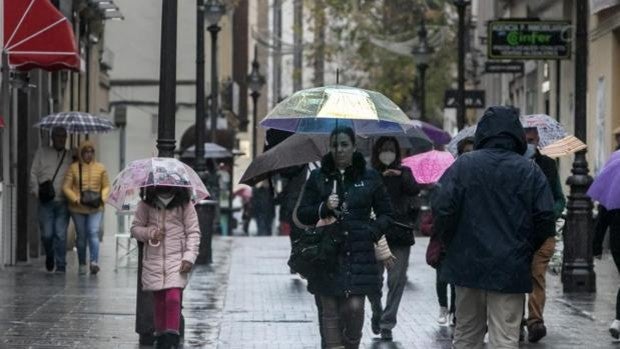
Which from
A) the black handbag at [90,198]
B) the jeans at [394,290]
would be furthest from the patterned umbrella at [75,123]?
the jeans at [394,290]

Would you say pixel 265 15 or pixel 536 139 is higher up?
pixel 265 15

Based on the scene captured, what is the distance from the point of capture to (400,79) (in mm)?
51969

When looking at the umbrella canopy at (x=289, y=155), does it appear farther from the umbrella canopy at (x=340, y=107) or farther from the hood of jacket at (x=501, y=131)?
the hood of jacket at (x=501, y=131)

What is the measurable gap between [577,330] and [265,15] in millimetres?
71882

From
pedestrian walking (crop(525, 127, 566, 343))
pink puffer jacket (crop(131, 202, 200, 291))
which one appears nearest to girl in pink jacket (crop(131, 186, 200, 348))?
pink puffer jacket (crop(131, 202, 200, 291))

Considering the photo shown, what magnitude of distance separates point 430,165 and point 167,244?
4.11m

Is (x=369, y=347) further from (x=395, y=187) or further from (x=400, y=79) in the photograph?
(x=400, y=79)

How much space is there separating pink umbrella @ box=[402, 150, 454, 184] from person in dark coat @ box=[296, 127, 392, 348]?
441cm

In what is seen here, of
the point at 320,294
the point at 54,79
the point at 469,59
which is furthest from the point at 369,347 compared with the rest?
the point at 469,59

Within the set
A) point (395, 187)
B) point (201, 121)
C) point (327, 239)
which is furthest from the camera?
point (201, 121)

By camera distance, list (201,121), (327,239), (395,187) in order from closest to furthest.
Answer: (327,239)
(395,187)
(201,121)

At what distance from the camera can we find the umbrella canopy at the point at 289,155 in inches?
566

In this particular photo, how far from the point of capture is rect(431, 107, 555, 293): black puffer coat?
975 centimetres

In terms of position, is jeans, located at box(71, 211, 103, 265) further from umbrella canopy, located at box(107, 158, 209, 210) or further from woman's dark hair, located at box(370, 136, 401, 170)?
umbrella canopy, located at box(107, 158, 209, 210)
